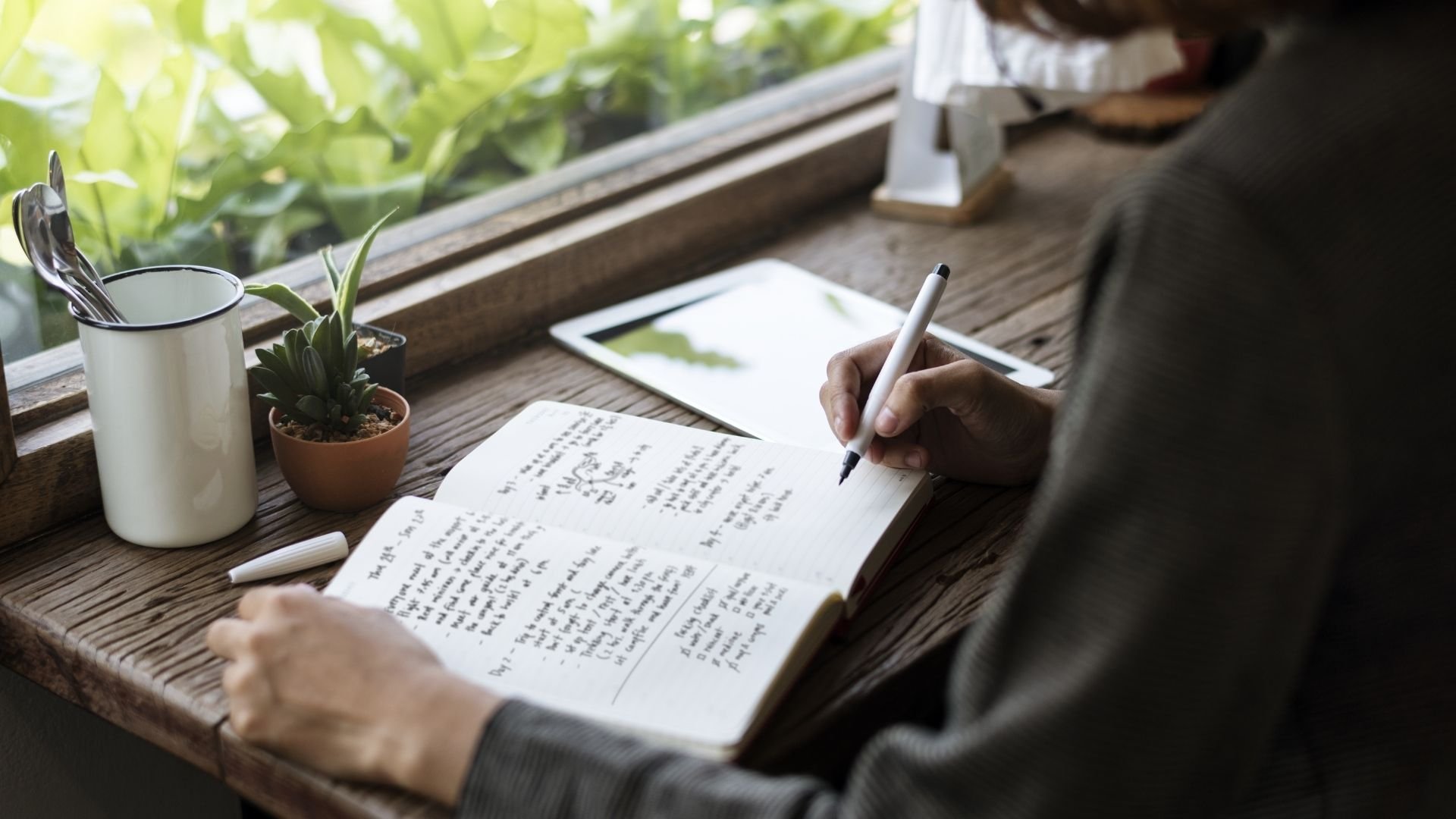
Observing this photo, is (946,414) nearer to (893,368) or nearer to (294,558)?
(893,368)

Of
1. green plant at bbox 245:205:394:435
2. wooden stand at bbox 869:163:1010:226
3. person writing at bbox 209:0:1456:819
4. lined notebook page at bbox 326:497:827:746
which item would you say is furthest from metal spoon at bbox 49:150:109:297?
wooden stand at bbox 869:163:1010:226

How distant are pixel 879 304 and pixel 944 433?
0.30 metres

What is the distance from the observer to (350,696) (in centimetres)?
66

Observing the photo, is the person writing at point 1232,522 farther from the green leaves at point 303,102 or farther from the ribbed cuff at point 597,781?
the green leaves at point 303,102

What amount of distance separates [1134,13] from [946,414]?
436mm

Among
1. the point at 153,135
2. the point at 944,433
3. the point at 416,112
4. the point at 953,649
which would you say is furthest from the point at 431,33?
the point at 953,649

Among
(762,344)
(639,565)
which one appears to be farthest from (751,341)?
(639,565)

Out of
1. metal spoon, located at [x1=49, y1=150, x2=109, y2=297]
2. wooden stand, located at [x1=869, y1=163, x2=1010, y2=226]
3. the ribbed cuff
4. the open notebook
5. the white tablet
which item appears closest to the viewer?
the ribbed cuff

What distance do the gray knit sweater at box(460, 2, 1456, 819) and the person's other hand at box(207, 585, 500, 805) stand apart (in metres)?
0.17

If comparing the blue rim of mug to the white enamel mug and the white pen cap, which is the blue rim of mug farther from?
the white pen cap

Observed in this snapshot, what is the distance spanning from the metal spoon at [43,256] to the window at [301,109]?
165 millimetres

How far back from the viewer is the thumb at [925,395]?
0.89 metres

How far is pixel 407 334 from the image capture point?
110cm

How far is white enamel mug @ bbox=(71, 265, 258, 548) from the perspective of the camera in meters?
0.79
